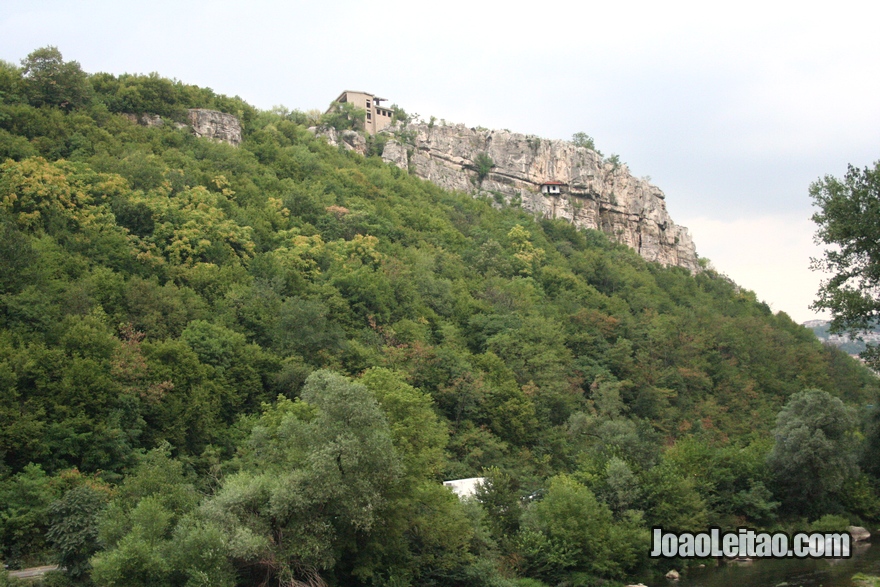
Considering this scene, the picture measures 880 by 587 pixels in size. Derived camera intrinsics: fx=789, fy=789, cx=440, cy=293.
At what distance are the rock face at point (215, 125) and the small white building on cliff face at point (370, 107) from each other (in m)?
33.2

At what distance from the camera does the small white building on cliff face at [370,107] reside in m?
114

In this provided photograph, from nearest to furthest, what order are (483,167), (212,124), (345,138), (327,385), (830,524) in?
(327,385)
(830,524)
(212,124)
(345,138)
(483,167)

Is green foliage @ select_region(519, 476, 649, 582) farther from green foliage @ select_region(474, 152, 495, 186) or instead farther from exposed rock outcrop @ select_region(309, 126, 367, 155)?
green foliage @ select_region(474, 152, 495, 186)

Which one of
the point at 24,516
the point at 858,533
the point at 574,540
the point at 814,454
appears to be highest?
A: the point at 814,454

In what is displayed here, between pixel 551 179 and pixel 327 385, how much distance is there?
3634 inches

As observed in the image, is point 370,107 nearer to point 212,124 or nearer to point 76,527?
point 212,124

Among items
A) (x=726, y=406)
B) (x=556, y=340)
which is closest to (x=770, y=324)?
(x=726, y=406)

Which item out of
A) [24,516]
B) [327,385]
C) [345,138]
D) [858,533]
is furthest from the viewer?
[345,138]

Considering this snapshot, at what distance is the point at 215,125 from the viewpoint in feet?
265

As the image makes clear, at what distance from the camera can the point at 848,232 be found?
28859 millimetres

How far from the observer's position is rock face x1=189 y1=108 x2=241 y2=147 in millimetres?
79312

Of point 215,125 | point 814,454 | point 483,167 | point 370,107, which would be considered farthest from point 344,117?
point 814,454

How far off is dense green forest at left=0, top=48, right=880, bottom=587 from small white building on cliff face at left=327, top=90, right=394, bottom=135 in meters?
25.8

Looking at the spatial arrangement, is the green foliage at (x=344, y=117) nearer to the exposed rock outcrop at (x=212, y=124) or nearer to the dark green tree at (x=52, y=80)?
the exposed rock outcrop at (x=212, y=124)
